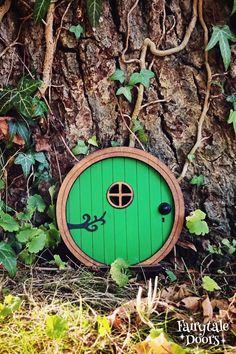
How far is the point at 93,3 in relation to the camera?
5.30 feet

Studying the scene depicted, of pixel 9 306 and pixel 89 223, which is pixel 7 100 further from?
pixel 9 306

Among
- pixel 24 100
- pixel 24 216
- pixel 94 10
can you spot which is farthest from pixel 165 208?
pixel 94 10

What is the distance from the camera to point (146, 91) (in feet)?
5.60

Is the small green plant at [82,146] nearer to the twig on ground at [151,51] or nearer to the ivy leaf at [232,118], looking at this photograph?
the twig on ground at [151,51]

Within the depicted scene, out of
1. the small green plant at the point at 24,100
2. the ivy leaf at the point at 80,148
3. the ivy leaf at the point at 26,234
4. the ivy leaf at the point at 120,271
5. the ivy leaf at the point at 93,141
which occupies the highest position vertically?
the small green plant at the point at 24,100

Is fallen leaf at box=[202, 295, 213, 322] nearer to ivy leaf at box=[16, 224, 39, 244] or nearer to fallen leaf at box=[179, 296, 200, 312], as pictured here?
fallen leaf at box=[179, 296, 200, 312]

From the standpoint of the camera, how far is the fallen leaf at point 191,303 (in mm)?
1335

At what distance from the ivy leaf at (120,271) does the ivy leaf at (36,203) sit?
Result: 12.8 inches

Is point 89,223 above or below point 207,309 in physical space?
above

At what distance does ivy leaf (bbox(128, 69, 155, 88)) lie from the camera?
1670 mm

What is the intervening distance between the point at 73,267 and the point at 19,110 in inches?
22.3

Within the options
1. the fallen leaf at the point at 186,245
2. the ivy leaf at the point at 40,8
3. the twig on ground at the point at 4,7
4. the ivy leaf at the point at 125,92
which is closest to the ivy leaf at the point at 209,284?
the fallen leaf at the point at 186,245

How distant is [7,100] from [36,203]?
1.20ft

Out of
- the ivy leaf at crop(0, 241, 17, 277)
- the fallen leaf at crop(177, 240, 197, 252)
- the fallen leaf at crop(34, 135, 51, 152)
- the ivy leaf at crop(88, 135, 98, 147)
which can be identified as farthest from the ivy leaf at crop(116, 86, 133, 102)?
the ivy leaf at crop(0, 241, 17, 277)
